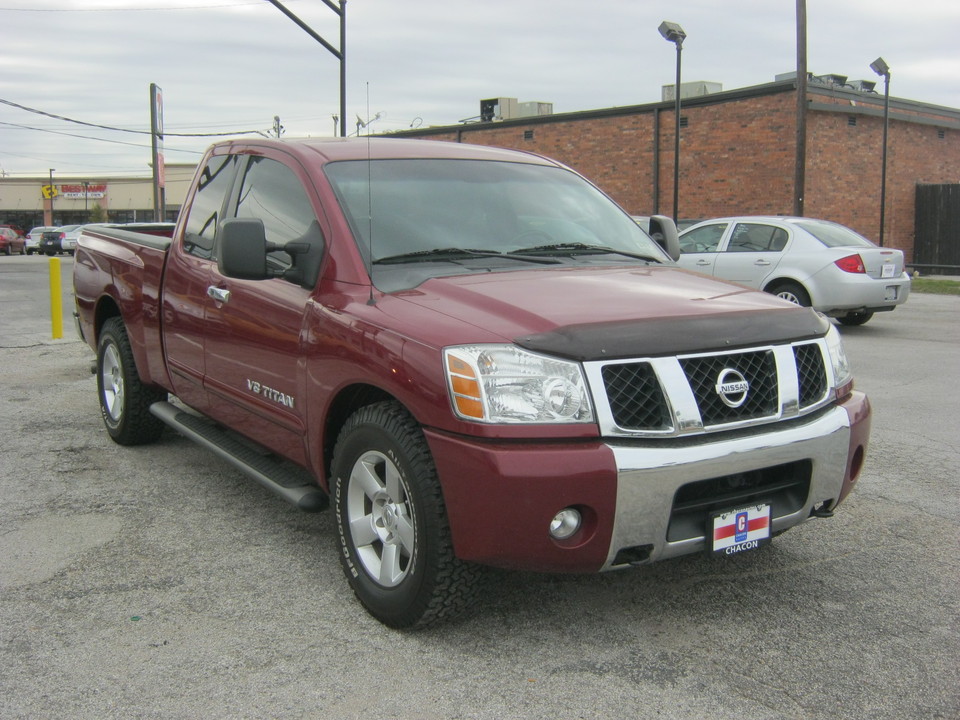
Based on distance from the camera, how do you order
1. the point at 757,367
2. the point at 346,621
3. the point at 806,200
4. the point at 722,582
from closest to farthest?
the point at 757,367 < the point at 346,621 < the point at 722,582 < the point at 806,200

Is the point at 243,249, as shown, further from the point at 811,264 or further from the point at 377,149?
the point at 811,264

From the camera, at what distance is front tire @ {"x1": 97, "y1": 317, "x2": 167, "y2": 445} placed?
5.88m

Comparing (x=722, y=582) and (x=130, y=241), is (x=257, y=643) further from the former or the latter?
(x=130, y=241)

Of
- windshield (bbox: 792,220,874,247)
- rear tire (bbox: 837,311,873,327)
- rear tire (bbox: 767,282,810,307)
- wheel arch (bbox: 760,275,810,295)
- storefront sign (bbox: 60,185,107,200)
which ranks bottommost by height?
rear tire (bbox: 837,311,873,327)

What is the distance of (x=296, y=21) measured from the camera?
17969mm

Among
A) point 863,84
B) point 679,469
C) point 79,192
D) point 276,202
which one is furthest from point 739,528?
point 79,192

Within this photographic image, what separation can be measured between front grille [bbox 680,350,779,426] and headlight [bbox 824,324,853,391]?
423mm

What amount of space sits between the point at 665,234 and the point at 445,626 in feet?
9.03

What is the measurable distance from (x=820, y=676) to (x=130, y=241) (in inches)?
188

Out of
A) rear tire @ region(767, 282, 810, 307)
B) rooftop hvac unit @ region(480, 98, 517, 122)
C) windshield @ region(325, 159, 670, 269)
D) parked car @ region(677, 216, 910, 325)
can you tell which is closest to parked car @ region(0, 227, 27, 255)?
rooftop hvac unit @ region(480, 98, 517, 122)

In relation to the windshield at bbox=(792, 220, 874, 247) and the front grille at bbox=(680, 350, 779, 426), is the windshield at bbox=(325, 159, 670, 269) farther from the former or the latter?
the windshield at bbox=(792, 220, 874, 247)

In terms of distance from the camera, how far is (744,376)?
321 centimetres

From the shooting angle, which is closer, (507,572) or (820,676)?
(820,676)

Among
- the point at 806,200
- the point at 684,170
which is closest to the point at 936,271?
the point at 806,200
